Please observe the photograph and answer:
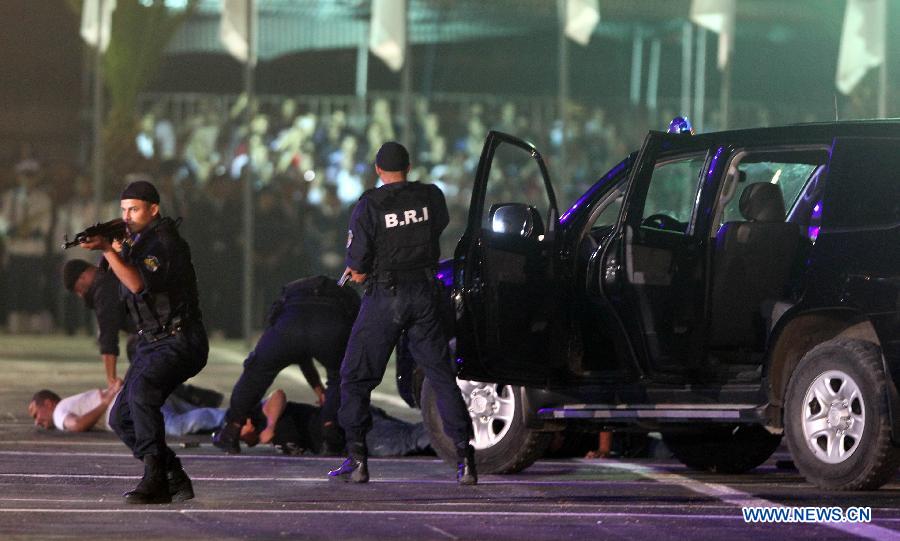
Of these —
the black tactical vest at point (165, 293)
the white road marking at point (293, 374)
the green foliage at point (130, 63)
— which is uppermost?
the green foliage at point (130, 63)

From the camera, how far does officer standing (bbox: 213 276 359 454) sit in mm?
11875

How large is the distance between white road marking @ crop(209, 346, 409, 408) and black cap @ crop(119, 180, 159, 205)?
5.28 meters

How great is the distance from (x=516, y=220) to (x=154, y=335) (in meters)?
2.07

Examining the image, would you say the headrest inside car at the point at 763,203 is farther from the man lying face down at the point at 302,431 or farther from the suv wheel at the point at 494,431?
the man lying face down at the point at 302,431

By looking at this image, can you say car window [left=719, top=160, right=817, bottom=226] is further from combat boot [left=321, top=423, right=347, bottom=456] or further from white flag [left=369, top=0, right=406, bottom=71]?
white flag [left=369, top=0, right=406, bottom=71]

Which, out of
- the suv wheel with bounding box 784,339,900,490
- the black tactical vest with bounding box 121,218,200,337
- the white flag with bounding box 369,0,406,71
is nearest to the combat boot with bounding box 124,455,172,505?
the black tactical vest with bounding box 121,218,200,337

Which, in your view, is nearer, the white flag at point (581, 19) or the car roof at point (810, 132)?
the car roof at point (810, 132)

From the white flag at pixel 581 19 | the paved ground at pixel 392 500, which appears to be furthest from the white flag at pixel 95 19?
the paved ground at pixel 392 500

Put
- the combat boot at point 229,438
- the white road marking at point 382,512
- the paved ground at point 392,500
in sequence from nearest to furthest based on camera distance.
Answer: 1. the paved ground at point 392,500
2. the white road marking at point 382,512
3. the combat boot at point 229,438

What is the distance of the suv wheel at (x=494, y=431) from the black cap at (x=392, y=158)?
4.06ft

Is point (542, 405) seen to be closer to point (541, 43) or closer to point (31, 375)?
point (31, 375)

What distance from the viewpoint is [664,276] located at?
33.3 ft

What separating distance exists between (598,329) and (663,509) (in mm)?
1659

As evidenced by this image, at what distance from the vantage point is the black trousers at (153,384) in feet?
30.5
